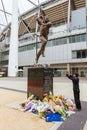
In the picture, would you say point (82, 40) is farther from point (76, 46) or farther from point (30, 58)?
point (30, 58)

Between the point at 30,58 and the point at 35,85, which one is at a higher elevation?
the point at 30,58

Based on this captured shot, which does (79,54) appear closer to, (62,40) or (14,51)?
(62,40)

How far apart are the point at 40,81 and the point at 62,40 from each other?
131 feet

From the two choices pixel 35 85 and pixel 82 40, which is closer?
pixel 35 85

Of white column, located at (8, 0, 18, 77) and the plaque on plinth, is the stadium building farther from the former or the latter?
the plaque on plinth

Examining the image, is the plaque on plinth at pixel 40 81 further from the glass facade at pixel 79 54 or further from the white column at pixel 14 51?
→ the glass facade at pixel 79 54

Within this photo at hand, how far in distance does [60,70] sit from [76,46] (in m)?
7.79

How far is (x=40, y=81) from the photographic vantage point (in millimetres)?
9953

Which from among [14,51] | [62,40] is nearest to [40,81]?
[14,51]

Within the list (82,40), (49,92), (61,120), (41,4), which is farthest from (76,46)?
(61,120)

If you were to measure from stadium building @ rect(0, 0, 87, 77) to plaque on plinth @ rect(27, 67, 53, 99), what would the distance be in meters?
30.7

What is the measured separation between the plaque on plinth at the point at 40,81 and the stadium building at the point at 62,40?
30720 mm

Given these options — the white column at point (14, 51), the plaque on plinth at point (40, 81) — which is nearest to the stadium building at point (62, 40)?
the white column at point (14, 51)

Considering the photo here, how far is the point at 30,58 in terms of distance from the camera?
193 ft
